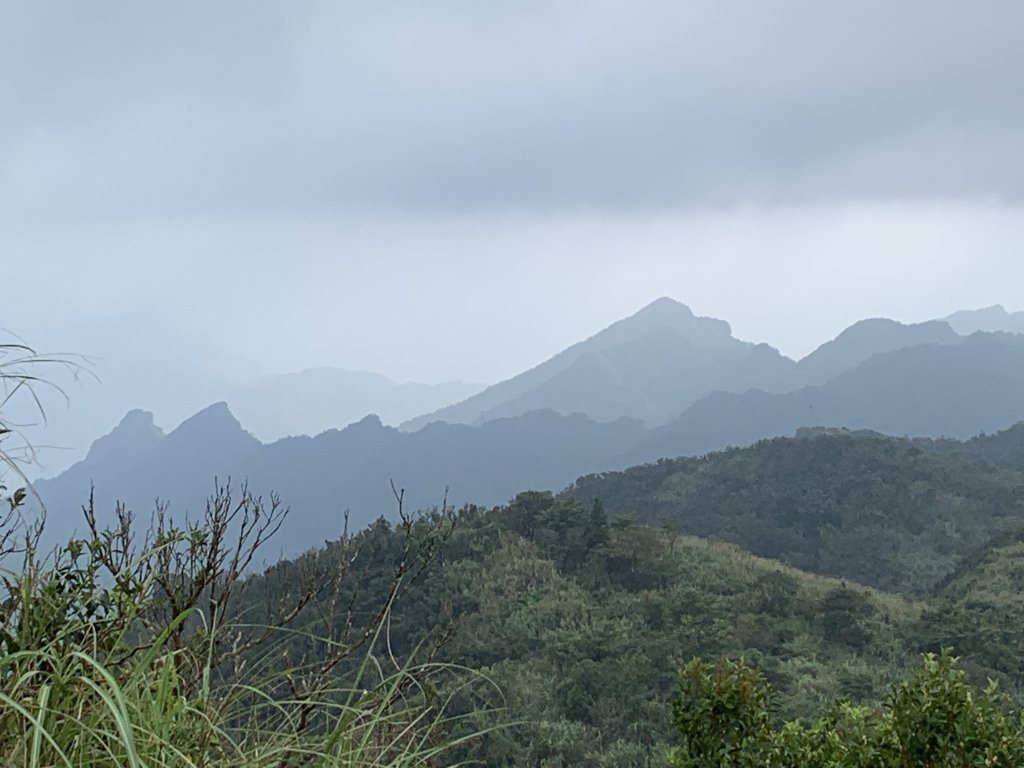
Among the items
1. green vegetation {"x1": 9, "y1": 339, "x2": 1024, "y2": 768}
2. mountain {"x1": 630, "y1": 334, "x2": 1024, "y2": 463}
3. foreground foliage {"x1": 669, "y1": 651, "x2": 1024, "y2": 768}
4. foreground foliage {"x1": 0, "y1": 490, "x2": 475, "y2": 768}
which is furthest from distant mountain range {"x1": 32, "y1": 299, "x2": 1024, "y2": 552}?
foreground foliage {"x1": 0, "y1": 490, "x2": 475, "y2": 768}

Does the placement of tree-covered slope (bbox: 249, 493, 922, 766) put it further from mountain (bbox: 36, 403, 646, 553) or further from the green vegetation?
mountain (bbox: 36, 403, 646, 553)

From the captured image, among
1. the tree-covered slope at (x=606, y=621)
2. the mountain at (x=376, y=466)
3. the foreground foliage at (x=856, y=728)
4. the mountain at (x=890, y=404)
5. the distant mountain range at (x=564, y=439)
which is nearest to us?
the foreground foliage at (x=856, y=728)

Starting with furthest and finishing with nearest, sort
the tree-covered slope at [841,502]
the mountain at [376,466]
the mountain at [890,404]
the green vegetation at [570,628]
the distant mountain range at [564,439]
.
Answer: the mountain at [376,466] < the distant mountain range at [564,439] < the mountain at [890,404] < the tree-covered slope at [841,502] < the green vegetation at [570,628]

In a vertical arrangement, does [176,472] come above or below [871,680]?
above

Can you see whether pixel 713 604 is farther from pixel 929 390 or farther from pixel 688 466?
pixel 929 390

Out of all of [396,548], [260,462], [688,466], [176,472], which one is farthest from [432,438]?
[396,548]

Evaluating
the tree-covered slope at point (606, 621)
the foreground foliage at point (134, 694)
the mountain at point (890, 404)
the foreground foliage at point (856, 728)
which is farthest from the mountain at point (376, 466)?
the foreground foliage at point (134, 694)

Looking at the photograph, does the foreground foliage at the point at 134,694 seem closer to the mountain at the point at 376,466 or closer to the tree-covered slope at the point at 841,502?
the tree-covered slope at the point at 841,502

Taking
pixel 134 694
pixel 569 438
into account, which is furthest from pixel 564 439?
pixel 134 694

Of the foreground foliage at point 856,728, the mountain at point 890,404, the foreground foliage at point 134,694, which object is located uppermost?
the foreground foliage at point 134,694

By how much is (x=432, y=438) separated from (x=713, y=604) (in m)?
155

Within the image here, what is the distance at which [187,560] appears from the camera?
2277 millimetres

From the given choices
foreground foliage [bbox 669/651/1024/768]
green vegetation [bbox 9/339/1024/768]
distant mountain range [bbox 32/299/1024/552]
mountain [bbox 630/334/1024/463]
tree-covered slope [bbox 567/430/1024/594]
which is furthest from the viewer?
distant mountain range [bbox 32/299/1024/552]

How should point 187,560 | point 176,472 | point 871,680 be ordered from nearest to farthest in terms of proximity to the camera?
point 187,560 < point 871,680 < point 176,472
